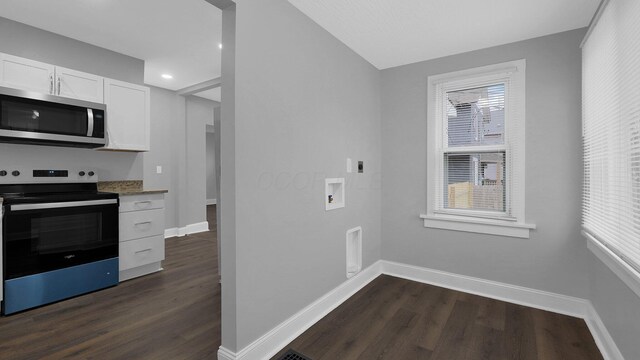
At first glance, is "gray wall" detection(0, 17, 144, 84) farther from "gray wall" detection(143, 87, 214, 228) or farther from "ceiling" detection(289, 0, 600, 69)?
"ceiling" detection(289, 0, 600, 69)

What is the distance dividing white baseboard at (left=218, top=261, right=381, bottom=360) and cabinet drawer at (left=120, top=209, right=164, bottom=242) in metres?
2.14

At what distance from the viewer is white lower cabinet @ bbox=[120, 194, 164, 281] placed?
3.09m

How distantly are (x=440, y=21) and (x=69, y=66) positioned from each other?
3.88 m

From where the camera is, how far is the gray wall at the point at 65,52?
274cm

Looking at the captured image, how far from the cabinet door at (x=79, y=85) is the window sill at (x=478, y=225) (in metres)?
3.91

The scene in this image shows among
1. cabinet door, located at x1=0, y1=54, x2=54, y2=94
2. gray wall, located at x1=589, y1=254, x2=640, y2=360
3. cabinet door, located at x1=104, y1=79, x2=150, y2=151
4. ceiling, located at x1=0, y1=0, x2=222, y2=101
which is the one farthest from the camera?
cabinet door, located at x1=104, y1=79, x2=150, y2=151

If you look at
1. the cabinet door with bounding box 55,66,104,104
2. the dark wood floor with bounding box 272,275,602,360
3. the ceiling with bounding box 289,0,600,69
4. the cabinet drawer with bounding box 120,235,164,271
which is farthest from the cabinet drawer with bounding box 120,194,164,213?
the ceiling with bounding box 289,0,600,69

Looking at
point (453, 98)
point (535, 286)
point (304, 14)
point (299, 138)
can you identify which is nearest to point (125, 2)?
point (304, 14)

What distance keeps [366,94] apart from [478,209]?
1731mm

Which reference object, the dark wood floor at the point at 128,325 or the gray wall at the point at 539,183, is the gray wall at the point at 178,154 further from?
the gray wall at the point at 539,183

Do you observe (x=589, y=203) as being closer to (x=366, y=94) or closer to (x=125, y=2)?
(x=366, y=94)

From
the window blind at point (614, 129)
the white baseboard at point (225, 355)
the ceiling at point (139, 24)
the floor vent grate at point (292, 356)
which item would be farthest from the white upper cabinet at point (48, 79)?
the window blind at point (614, 129)

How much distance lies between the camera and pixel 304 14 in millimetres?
2182

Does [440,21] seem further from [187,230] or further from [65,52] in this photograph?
[187,230]
